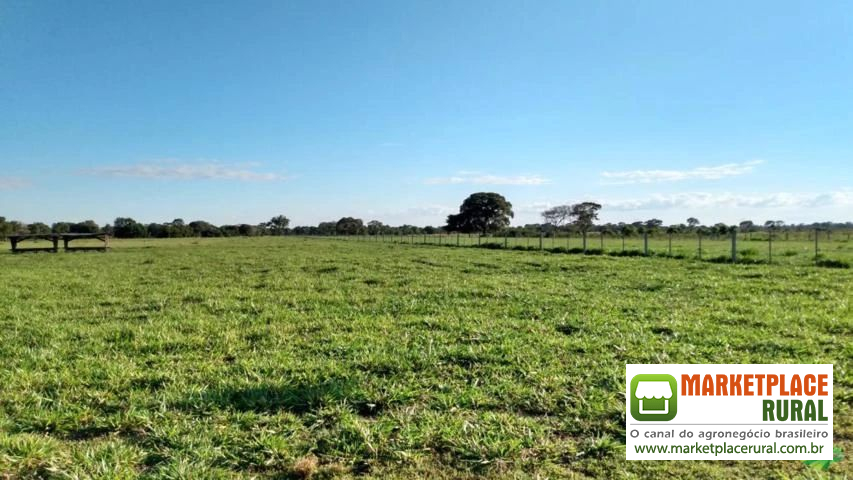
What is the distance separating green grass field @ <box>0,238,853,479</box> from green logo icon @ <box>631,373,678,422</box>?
7.2 inches

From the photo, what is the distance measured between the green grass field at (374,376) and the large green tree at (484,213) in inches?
3256

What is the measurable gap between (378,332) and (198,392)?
2.40 m

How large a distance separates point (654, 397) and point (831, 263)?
14459mm

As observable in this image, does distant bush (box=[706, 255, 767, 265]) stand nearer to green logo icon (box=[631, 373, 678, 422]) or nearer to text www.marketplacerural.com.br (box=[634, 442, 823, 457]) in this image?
green logo icon (box=[631, 373, 678, 422])

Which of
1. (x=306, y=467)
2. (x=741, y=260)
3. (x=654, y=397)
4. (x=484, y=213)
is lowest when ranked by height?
(x=306, y=467)

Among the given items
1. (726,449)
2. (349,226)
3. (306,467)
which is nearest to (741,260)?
(726,449)

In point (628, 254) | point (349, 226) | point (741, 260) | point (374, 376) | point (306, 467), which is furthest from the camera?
point (349, 226)

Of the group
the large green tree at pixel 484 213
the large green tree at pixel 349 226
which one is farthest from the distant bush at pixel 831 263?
the large green tree at pixel 349 226

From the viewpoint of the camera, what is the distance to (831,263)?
537 inches

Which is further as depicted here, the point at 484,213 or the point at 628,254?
the point at 484,213

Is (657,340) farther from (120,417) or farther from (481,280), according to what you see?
(481,280)

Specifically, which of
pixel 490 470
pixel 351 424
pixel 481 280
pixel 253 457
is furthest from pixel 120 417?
pixel 481 280

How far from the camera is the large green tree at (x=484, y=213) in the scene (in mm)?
91188

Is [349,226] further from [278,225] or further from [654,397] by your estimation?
[654,397]
